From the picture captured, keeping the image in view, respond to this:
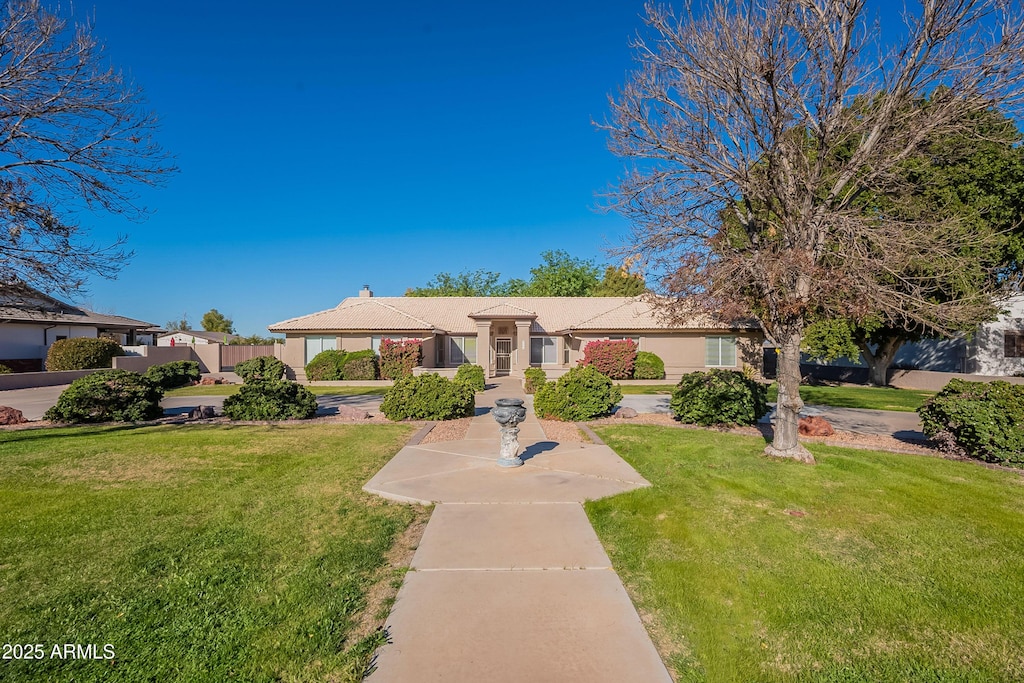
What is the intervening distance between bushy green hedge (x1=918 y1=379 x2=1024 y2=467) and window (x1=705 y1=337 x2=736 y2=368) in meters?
17.3

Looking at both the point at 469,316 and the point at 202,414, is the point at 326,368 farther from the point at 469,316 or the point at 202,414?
the point at 202,414

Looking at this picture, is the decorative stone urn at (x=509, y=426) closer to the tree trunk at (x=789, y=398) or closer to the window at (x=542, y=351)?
the tree trunk at (x=789, y=398)

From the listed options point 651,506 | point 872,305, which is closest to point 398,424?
point 651,506

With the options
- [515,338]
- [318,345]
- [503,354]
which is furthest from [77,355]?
[515,338]

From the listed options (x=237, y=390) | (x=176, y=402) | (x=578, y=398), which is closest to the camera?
(x=578, y=398)

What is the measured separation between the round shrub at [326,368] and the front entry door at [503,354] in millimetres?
8396

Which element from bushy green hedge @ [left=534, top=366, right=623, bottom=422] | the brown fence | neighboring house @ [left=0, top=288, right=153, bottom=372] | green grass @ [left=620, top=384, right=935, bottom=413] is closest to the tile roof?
green grass @ [left=620, top=384, right=935, bottom=413]

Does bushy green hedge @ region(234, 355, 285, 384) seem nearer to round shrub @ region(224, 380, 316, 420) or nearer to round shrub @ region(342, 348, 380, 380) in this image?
round shrub @ region(342, 348, 380, 380)

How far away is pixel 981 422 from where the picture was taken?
818 cm

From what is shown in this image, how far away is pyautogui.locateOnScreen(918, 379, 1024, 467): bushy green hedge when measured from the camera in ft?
26.0

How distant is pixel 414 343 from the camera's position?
980 inches

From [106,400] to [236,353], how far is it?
76.8ft

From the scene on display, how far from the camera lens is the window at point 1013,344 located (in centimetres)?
2267

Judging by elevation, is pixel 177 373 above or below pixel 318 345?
below
